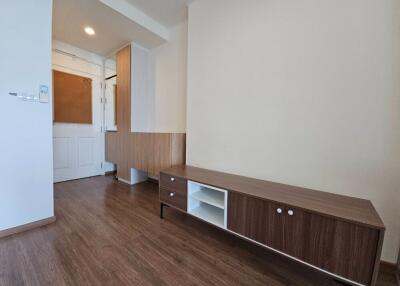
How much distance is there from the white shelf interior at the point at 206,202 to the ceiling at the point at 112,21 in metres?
2.48

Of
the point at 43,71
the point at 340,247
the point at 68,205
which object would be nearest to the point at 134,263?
the point at 340,247

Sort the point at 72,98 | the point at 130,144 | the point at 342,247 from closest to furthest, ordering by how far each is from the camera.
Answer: the point at 342,247
the point at 130,144
the point at 72,98

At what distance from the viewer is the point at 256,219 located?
1336 millimetres

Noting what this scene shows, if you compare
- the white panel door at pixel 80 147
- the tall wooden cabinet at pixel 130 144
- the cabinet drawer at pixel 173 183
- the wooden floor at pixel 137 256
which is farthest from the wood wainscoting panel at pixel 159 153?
the white panel door at pixel 80 147

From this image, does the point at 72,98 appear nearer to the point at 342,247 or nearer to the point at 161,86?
the point at 161,86

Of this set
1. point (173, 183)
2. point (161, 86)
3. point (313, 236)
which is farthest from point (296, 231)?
point (161, 86)

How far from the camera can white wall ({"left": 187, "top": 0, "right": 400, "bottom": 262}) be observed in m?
1.26

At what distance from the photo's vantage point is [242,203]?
4.62ft

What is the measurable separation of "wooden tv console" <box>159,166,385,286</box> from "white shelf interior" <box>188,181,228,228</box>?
1cm

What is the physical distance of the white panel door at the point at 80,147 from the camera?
3.22 metres

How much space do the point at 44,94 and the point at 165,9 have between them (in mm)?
1947

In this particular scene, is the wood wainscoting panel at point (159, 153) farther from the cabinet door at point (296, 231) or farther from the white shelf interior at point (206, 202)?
the cabinet door at point (296, 231)

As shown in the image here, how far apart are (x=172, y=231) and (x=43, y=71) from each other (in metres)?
2.18

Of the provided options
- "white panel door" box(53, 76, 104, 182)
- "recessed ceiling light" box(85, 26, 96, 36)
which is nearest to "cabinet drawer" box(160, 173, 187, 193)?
"white panel door" box(53, 76, 104, 182)
